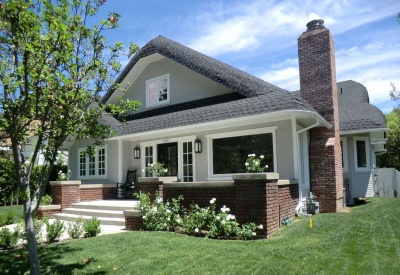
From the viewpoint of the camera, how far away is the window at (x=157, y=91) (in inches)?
→ 568

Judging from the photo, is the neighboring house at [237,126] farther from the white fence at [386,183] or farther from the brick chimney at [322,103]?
the white fence at [386,183]

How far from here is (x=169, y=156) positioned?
12.6 meters

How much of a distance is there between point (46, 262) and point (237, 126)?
266 inches

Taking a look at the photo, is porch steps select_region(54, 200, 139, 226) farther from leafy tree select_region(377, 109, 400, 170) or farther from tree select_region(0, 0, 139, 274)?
leafy tree select_region(377, 109, 400, 170)

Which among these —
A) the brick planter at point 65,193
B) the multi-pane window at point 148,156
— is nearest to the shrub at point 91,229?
the brick planter at point 65,193

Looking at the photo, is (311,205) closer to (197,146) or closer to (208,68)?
(197,146)

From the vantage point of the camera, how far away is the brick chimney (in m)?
10.0

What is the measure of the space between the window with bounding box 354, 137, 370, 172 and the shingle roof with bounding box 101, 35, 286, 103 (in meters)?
4.90

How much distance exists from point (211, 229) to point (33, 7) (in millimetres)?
4950

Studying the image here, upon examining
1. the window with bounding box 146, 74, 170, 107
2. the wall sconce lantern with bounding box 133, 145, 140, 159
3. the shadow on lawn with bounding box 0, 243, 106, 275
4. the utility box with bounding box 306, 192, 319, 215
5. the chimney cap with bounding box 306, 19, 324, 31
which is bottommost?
the shadow on lawn with bounding box 0, 243, 106, 275

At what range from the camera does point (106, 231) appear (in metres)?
8.00

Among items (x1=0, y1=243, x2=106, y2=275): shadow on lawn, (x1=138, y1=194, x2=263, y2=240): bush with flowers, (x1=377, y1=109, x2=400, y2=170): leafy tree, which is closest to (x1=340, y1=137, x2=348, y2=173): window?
(x1=138, y1=194, x2=263, y2=240): bush with flowers

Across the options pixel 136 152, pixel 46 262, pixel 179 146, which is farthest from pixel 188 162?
pixel 46 262

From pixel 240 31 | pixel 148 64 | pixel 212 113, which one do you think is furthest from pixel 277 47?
pixel 148 64
